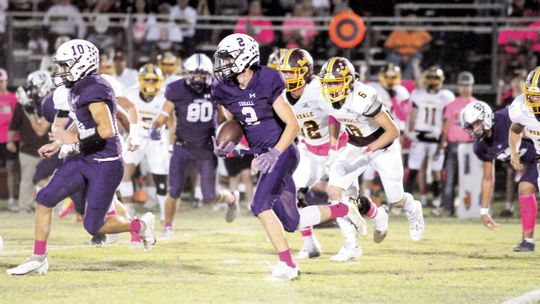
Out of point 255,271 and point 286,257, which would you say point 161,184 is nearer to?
point 255,271

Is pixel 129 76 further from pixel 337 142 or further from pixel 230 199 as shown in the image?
pixel 337 142

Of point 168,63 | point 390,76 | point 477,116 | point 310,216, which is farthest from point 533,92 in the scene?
point 168,63

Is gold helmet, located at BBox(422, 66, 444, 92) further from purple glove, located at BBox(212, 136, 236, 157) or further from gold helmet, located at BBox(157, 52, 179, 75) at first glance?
purple glove, located at BBox(212, 136, 236, 157)

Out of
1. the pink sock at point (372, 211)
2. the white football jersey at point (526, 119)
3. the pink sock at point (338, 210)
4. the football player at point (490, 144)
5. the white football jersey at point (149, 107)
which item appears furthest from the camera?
the white football jersey at point (149, 107)

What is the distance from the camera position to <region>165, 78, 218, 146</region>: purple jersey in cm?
1098

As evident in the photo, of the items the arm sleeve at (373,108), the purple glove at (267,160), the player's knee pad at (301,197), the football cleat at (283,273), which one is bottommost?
the player's knee pad at (301,197)

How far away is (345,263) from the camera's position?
8.74 metres

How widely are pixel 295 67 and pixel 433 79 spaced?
561 centimetres

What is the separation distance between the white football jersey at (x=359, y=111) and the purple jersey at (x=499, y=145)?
161 centimetres

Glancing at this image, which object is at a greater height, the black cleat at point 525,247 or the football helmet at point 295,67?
the football helmet at point 295,67

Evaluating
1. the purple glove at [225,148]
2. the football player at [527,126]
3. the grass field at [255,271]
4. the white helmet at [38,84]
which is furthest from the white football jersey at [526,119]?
the white helmet at [38,84]

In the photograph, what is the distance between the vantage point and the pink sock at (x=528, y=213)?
9.77 metres

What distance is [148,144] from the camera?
12.1 m

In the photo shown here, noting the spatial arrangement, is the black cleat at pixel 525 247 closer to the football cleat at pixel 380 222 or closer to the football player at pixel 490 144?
the football player at pixel 490 144
